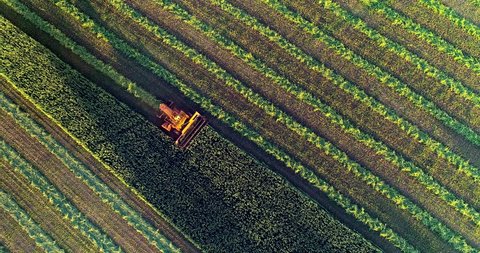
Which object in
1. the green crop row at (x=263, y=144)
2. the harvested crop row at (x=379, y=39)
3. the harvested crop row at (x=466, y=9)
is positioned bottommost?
the green crop row at (x=263, y=144)

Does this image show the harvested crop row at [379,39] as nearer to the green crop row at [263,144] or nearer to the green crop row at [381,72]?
the green crop row at [381,72]

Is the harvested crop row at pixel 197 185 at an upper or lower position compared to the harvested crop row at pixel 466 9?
lower

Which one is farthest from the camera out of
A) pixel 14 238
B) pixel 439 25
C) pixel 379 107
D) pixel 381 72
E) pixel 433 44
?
pixel 439 25

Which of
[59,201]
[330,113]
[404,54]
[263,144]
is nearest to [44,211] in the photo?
[59,201]

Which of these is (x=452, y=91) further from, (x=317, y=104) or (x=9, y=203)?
(x=9, y=203)

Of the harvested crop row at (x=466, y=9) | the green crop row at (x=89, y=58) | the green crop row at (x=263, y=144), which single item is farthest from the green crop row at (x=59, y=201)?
the harvested crop row at (x=466, y=9)

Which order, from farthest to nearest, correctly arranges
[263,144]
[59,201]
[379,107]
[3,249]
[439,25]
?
[439,25], [379,107], [263,144], [59,201], [3,249]

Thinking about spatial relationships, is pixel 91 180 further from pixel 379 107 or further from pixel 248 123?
pixel 379 107
